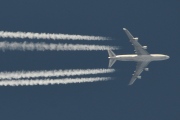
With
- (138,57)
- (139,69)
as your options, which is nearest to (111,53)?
(138,57)

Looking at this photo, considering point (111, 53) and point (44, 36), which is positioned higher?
point (44, 36)

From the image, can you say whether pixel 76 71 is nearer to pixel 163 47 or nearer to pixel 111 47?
pixel 111 47

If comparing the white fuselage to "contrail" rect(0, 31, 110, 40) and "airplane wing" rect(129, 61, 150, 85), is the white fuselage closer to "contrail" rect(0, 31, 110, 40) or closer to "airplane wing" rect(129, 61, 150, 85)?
"airplane wing" rect(129, 61, 150, 85)

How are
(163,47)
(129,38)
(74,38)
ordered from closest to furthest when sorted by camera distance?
(74,38) < (129,38) < (163,47)

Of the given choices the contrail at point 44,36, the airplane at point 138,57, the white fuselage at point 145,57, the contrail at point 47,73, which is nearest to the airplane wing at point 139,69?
the airplane at point 138,57

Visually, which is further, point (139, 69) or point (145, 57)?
point (139, 69)

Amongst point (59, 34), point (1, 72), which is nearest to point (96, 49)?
point (59, 34)

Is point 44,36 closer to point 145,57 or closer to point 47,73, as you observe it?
point 47,73

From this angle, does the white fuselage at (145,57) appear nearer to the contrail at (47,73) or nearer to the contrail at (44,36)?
the contrail at (47,73)
